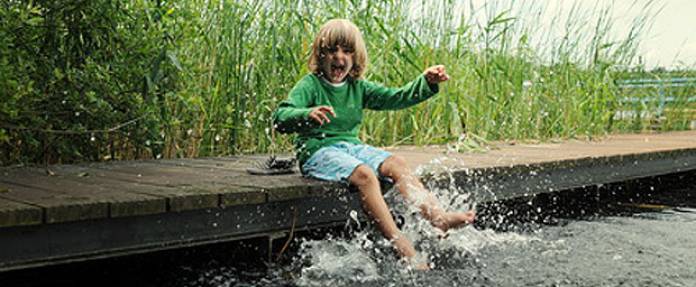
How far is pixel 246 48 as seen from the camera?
4902 mm

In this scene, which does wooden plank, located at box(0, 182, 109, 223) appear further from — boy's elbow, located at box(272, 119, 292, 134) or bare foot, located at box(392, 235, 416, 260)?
bare foot, located at box(392, 235, 416, 260)

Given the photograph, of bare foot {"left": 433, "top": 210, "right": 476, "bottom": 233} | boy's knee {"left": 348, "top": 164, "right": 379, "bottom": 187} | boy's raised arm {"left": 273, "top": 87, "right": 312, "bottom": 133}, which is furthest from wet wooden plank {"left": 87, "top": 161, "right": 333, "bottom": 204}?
bare foot {"left": 433, "top": 210, "right": 476, "bottom": 233}

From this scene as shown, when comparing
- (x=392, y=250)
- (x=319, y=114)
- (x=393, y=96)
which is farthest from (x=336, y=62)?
(x=392, y=250)

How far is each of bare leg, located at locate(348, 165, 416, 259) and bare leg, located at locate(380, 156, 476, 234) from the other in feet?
0.53

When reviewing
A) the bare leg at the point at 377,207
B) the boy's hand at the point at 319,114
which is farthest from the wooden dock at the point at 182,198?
the boy's hand at the point at 319,114

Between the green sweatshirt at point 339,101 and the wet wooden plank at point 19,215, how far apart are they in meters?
1.08

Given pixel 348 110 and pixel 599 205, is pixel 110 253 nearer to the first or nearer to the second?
pixel 348 110

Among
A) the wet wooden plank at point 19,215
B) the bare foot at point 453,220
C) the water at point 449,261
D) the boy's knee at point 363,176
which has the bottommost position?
the water at point 449,261

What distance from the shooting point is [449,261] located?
317 centimetres

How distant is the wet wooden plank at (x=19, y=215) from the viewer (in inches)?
88.7

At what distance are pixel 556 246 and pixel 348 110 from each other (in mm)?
1143

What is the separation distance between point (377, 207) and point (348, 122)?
1.84ft

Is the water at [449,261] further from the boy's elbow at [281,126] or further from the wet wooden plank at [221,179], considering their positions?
the boy's elbow at [281,126]

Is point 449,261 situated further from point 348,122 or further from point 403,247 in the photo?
point 348,122
